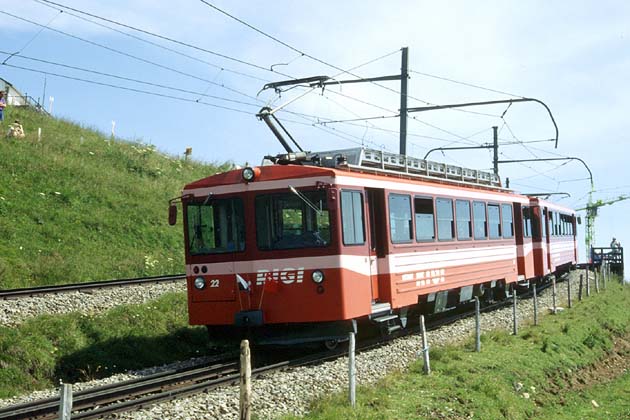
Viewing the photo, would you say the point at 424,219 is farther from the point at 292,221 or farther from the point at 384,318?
the point at 292,221

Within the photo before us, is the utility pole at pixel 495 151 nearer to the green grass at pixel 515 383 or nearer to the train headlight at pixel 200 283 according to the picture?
the green grass at pixel 515 383

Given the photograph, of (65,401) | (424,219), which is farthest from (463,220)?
(65,401)

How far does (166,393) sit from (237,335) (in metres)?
3.49

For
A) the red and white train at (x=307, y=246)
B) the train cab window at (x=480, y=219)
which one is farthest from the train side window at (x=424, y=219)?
the train cab window at (x=480, y=219)

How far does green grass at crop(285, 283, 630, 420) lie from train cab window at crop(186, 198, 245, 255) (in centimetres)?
343

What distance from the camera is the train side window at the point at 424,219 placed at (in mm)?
14812

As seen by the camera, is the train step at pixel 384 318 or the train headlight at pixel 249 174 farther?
the train step at pixel 384 318

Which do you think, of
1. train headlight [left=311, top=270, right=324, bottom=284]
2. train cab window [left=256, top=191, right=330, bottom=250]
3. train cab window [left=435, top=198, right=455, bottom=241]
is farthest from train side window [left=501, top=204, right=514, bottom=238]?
train headlight [left=311, top=270, right=324, bottom=284]

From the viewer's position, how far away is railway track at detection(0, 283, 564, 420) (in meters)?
8.76

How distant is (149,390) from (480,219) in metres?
10.7

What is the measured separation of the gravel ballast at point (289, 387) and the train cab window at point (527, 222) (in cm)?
810

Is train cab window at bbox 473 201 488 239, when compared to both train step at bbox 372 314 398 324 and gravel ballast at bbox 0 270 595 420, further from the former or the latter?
train step at bbox 372 314 398 324

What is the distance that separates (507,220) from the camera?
2102 cm

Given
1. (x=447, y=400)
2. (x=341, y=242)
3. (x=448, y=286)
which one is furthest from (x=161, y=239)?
(x=447, y=400)
